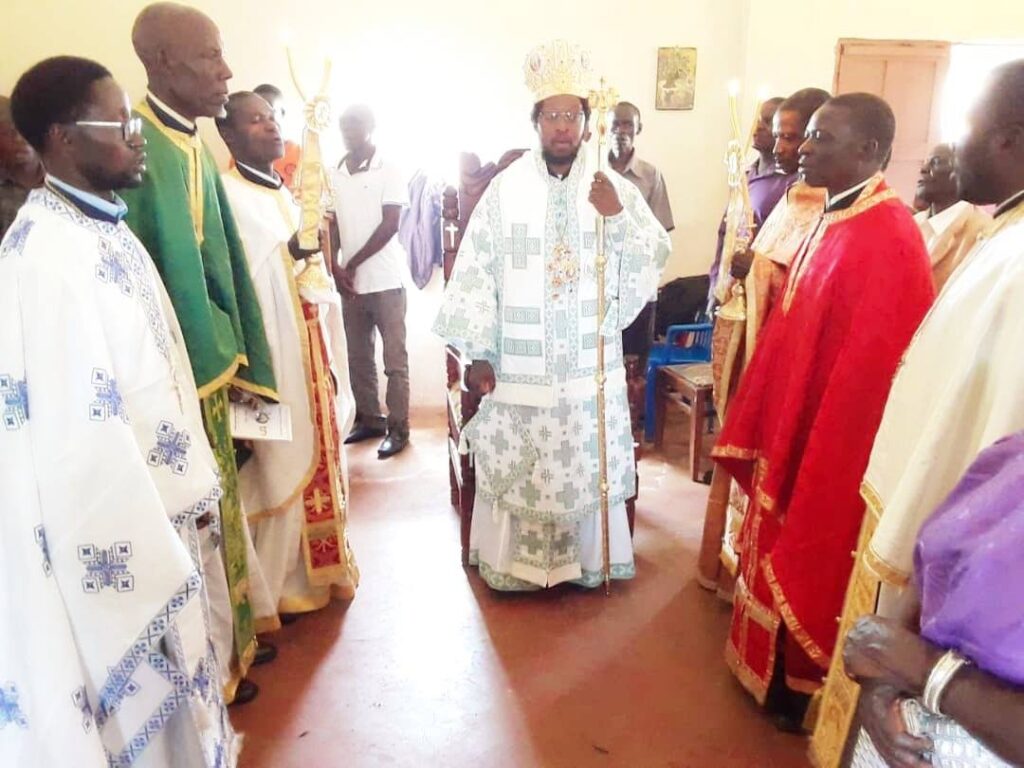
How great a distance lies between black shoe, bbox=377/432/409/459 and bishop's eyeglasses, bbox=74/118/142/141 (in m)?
3.17

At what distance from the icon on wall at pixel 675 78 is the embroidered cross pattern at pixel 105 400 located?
4.65m

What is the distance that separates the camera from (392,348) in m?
4.71

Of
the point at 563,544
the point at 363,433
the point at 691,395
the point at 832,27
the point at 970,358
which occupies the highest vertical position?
the point at 832,27

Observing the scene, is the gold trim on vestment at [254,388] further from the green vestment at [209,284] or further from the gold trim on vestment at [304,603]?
the gold trim on vestment at [304,603]

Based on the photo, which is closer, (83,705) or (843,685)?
(83,705)

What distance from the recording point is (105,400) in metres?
1.45

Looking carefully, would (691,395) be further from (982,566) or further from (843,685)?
(982,566)

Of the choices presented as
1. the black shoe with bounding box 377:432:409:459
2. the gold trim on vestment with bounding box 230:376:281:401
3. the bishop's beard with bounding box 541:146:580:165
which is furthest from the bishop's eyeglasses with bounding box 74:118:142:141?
the black shoe with bounding box 377:432:409:459

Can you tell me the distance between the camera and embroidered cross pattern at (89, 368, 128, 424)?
1439 mm

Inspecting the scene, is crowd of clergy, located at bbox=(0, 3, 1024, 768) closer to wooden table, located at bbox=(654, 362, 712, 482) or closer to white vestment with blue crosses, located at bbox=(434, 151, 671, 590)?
white vestment with blue crosses, located at bbox=(434, 151, 671, 590)

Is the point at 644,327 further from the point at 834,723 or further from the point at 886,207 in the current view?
the point at 834,723

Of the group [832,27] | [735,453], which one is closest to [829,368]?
[735,453]

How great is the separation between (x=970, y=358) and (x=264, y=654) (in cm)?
243

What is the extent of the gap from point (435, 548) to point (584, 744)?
1394mm
